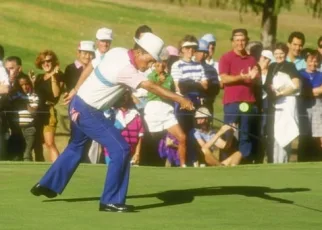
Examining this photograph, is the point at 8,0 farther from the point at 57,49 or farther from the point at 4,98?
the point at 4,98

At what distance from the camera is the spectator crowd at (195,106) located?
19.2 m

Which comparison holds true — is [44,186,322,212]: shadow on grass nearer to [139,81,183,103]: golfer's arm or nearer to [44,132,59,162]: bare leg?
[139,81,183,103]: golfer's arm

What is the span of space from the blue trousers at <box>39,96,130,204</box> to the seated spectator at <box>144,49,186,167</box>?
17.3 feet

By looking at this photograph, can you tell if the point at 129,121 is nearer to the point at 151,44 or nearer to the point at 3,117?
the point at 3,117

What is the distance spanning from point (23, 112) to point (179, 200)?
583 centimetres

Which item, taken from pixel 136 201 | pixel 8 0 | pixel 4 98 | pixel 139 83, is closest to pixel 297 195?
pixel 136 201

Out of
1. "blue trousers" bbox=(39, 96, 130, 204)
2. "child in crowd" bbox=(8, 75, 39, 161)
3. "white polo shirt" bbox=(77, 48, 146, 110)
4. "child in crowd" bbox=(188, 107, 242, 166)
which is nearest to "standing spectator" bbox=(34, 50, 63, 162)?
"child in crowd" bbox=(8, 75, 39, 161)

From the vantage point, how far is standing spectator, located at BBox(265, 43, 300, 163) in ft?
64.5

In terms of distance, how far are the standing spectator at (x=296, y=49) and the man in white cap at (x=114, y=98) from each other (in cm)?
765

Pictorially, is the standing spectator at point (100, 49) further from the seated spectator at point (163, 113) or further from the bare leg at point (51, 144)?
the seated spectator at point (163, 113)

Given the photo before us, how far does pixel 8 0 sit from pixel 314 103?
3330 centimetres

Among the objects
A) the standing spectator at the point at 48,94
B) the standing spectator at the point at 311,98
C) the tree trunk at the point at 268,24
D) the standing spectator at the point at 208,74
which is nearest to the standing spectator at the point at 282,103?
the standing spectator at the point at 311,98

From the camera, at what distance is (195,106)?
19344 millimetres

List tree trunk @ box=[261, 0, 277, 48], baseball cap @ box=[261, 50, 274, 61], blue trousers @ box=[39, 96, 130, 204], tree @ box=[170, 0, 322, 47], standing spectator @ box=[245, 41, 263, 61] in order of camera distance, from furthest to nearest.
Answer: tree trunk @ box=[261, 0, 277, 48], tree @ box=[170, 0, 322, 47], standing spectator @ box=[245, 41, 263, 61], baseball cap @ box=[261, 50, 274, 61], blue trousers @ box=[39, 96, 130, 204]
